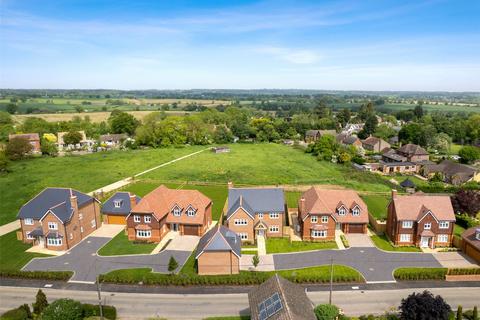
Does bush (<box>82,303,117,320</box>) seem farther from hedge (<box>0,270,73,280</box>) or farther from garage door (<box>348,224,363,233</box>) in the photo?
garage door (<box>348,224,363,233</box>)

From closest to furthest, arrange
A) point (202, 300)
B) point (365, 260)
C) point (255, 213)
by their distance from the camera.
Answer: point (202, 300)
point (365, 260)
point (255, 213)

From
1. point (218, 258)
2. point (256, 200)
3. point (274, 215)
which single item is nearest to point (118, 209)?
point (256, 200)

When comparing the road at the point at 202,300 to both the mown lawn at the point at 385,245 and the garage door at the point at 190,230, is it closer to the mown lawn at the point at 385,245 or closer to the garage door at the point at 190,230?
the mown lawn at the point at 385,245

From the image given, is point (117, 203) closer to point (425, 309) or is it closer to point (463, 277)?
point (425, 309)

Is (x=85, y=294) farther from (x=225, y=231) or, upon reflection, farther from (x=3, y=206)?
(x=3, y=206)

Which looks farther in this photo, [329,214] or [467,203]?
[467,203]

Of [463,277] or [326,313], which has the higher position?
[326,313]

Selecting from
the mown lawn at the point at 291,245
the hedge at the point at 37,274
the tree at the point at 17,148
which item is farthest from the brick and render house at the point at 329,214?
the tree at the point at 17,148
